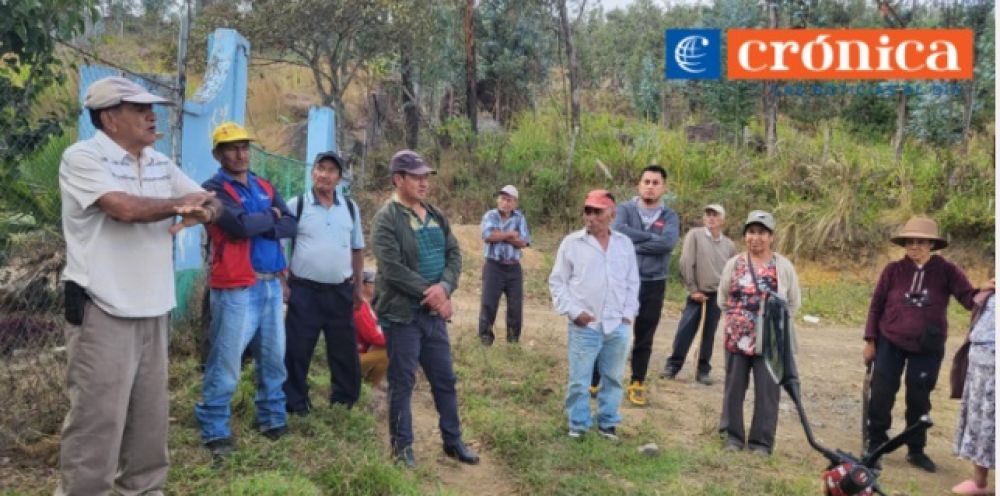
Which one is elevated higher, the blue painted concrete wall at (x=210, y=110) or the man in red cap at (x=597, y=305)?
the blue painted concrete wall at (x=210, y=110)

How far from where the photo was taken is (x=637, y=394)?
6570mm

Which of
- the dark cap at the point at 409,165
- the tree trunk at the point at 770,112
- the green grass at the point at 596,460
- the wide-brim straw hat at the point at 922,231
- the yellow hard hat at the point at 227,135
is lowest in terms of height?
the green grass at the point at 596,460

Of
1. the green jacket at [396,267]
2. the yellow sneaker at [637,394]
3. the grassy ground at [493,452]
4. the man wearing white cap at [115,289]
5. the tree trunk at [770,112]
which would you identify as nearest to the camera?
the man wearing white cap at [115,289]

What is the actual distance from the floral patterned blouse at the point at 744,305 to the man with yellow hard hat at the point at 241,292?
283cm

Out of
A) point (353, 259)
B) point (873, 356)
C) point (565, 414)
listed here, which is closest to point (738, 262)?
point (873, 356)

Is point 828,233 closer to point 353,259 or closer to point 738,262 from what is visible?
point 738,262

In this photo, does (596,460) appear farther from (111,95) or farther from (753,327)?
(111,95)

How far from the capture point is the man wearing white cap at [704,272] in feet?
23.1

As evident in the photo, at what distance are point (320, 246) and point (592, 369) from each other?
187cm

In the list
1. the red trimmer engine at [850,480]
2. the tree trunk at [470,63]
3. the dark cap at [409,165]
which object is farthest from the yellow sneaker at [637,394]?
the tree trunk at [470,63]

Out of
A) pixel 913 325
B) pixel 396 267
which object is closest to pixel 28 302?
pixel 396 267

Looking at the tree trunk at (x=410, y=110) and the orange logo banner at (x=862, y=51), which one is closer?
the orange logo banner at (x=862, y=51)

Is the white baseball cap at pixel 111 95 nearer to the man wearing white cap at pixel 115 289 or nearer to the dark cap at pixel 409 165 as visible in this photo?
the man wearing white cap at pixel 115 289

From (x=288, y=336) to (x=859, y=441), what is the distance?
13.7ft
